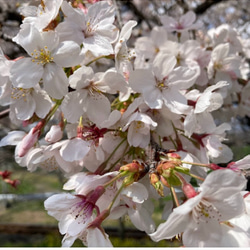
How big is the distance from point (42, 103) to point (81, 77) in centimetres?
16

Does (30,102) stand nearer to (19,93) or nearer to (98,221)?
(19,93)

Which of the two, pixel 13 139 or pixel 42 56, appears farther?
pixel 13 139

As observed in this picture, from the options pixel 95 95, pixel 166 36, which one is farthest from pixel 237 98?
pixel 95 95

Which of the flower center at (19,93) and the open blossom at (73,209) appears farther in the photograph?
the flower center at (19,93)

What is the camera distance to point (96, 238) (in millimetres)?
646

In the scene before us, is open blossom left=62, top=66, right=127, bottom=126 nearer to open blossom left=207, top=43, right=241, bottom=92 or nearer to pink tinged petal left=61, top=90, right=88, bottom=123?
pink tinged petal left=61, top=90, right=88, bottom=123

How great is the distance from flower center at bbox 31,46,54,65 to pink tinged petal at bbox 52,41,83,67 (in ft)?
0.06

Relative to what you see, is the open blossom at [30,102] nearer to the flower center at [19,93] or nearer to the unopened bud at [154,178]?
the flower center at [19,93]

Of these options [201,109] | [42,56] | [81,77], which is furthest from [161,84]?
Answer: [42,56]

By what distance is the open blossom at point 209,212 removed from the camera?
1.84 ft

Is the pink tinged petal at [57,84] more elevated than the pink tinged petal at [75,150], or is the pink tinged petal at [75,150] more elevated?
the pink tinged petal at [57,84]

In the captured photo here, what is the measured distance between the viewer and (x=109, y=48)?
83cm

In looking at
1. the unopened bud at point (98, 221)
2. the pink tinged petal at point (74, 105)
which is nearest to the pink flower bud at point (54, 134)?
the pink tinged petal at point (74, 105)

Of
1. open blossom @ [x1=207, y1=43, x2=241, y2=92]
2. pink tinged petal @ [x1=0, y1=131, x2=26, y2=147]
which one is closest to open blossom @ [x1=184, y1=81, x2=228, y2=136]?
open blossom @ [x1=207, y1=43, x2=241, y2=92]
